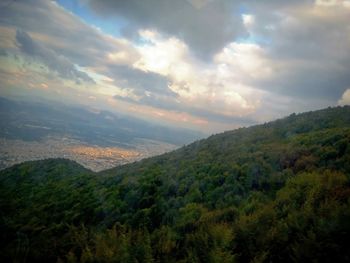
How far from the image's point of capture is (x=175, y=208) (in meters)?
17.1

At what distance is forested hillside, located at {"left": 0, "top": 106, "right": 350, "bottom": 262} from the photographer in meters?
8.63

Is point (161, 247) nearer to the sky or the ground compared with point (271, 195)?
nearer to the ground

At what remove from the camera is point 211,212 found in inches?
540

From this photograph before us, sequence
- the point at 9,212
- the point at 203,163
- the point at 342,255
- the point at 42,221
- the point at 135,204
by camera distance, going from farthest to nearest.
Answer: the point at 203,163 < the point at 9,212 < the point at 135,204 < the point at 42,221 < the point at 342,255

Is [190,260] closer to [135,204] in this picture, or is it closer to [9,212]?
[135,204]

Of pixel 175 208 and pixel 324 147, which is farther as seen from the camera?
pixel 324 147

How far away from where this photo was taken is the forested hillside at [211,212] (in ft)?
28.3

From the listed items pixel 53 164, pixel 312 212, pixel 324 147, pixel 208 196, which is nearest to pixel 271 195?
pixel 208 196

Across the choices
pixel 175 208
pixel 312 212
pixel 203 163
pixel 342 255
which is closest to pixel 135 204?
pixel 175 208

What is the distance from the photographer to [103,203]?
66.9 feet

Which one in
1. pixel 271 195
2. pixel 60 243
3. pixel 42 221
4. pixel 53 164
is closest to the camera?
pixel 60 243

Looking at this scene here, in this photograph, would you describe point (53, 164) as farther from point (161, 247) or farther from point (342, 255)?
point (342, 255)

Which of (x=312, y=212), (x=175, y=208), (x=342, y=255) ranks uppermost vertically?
(x=312, y=212)

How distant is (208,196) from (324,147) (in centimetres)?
878
